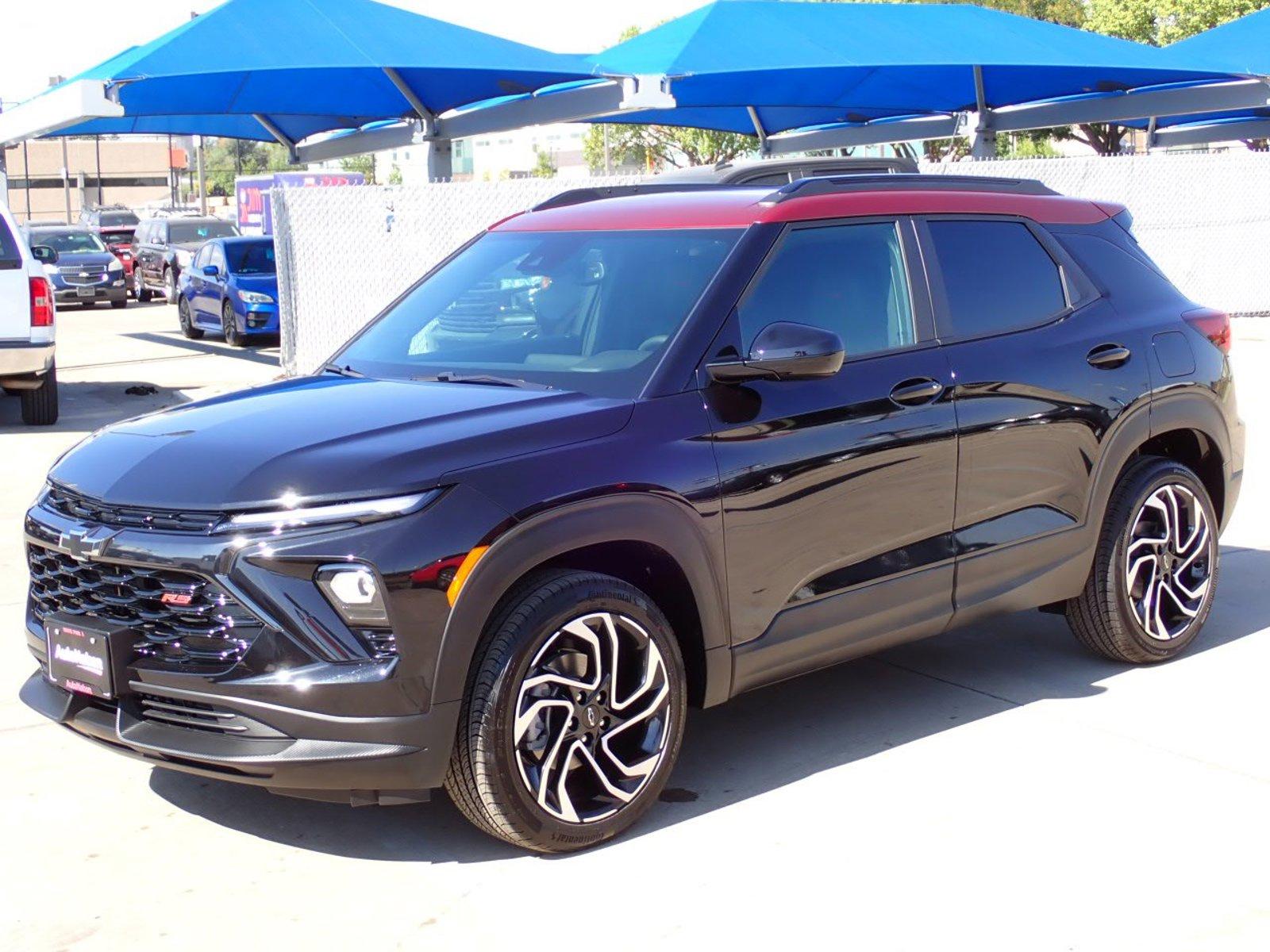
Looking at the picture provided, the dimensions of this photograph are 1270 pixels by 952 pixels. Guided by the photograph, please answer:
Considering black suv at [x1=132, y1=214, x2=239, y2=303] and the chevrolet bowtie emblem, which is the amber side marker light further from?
black suv at [x1=132, y1=214, x2=239, y2=303]

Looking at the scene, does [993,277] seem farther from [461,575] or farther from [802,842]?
[461,575]

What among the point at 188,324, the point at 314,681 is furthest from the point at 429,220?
the point at 314,681

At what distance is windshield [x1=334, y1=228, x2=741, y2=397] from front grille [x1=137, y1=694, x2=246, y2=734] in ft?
4.55

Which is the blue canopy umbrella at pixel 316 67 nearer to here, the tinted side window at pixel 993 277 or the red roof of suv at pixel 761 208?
the red roof of suv at pixel 761 208

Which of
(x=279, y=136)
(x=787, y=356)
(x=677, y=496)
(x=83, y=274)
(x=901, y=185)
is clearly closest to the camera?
(x=677, y=496)

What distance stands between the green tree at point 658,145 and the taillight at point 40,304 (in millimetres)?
52113

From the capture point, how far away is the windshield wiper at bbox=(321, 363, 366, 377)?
5.11 m

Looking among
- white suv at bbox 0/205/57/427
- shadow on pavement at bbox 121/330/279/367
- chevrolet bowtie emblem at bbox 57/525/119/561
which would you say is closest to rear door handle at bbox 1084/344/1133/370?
chevrolet bowtie emblem at bbox 57/525/119/561

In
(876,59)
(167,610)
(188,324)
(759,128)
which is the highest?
(876,59)

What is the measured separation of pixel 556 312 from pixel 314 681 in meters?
1.68

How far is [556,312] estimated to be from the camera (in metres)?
4.98

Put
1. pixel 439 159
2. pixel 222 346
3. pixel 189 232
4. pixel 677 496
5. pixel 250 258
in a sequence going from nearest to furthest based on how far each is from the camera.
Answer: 1. pixel 677 496
2. pixel 250 258
3. pixel 439 159
4. pixel 222 346
5. pixel 189 232

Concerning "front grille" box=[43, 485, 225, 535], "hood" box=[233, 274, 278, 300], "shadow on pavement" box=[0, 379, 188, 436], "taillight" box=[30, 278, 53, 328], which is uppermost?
"front grille" box=[43, 485, 225, 535]

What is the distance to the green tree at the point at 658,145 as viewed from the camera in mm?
69238
